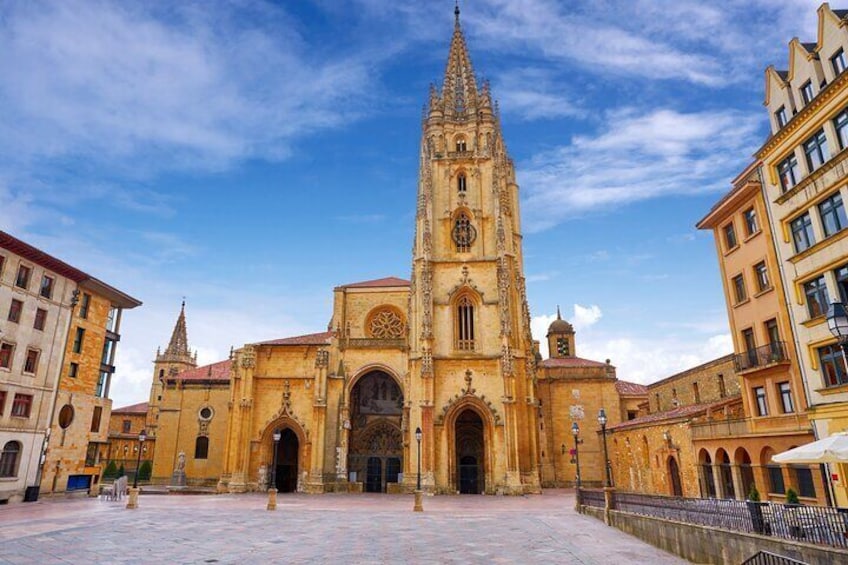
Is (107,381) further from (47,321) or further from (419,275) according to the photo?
(419,275)

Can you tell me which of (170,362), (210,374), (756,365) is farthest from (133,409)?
(756,365)

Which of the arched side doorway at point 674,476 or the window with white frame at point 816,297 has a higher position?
the window with white frame at point 816,297

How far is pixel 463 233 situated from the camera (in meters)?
43.2

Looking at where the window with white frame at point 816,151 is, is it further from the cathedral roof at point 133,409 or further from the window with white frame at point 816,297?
the cathedral roof at point 133,409

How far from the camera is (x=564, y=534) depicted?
16.5 m

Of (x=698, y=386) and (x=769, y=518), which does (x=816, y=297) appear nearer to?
(x=769, y=518)

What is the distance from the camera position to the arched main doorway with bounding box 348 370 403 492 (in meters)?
40.9

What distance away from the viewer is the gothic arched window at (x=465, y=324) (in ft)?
131

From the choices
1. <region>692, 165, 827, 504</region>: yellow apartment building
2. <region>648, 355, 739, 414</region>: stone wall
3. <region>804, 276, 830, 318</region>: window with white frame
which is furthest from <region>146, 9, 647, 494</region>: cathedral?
<region>804, 276, 830, 318</region>: window with white frame

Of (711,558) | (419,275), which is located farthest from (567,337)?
(711,558)

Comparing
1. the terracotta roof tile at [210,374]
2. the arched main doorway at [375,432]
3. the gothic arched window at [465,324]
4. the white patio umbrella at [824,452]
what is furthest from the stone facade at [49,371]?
the white patio umbrella at [824,452]

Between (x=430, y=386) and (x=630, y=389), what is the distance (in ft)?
72.4

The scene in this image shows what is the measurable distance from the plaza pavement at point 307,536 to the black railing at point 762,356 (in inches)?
371

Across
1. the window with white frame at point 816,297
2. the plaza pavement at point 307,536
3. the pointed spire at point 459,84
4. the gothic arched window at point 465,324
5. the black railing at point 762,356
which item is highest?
the pointed spire at point 459,84
